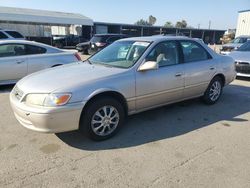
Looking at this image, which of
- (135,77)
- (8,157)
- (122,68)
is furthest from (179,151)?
(8,157)

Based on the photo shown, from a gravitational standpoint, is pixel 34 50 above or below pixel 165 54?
below

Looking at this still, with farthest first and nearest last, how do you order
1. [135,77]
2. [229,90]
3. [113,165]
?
[229,90]
[135,77]
[113,165]

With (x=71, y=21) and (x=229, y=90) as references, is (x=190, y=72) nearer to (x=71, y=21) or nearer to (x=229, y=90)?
(x=229, y=90)

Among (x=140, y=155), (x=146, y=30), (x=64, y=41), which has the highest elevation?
(x=146, y=30)

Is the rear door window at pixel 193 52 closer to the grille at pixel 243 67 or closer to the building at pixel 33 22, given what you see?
the grille at pixel 243 67

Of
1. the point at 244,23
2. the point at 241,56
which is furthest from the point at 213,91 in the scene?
the point at 244,23

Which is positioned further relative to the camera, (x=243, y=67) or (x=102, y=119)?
(x=243, y=67)

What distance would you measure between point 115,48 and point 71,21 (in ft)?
87.2

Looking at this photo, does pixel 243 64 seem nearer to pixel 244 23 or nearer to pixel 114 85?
pixel 114 85

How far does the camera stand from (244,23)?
2736 cm

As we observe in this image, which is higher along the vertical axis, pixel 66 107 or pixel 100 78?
pixel 100 78

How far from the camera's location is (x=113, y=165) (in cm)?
318

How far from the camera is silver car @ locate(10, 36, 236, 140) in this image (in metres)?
3.40

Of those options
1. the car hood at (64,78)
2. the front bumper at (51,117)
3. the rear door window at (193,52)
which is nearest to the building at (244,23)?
the rear door window at (193,52)
